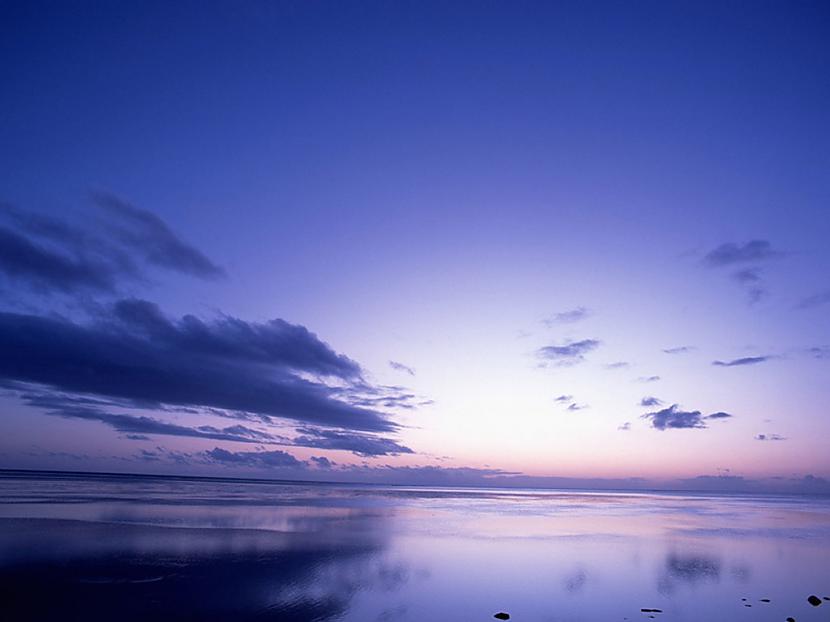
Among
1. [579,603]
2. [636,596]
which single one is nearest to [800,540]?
[636,596]

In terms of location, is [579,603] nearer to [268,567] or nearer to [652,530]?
[268,567]

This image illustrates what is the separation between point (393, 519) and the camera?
5688 centimetres

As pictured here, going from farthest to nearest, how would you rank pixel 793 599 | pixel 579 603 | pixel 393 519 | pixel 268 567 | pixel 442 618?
1. pixel 393 519
2. pixel 268 567
3. pixel 793 599
4. pixel 579 603
5. pixel 442 618

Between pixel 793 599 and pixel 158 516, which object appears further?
pixel 158 516

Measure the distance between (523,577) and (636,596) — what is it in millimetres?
5514

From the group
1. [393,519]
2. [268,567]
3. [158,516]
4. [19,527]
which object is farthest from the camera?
[393,519]

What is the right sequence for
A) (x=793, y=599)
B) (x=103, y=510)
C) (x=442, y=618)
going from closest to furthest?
(x=442, y=618) < (x=793, y=599) < (x=103, y=510)

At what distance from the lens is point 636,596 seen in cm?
2412

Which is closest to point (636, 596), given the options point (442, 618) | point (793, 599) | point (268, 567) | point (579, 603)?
point (579, 603)

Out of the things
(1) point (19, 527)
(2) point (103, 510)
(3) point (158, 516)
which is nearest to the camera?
(1) point (19, 527)

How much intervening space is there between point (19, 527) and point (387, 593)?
27.1 metres

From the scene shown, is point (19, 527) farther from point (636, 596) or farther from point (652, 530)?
point (652, 530)

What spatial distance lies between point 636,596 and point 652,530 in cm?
3204

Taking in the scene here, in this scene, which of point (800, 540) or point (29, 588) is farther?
point (800, 540)
